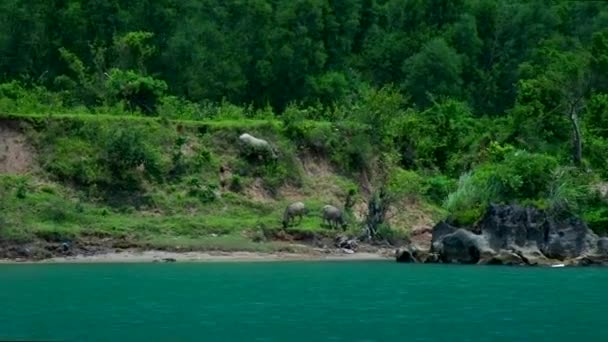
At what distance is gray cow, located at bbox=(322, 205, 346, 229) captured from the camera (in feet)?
167

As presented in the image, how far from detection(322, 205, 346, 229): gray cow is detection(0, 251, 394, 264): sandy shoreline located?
270cm

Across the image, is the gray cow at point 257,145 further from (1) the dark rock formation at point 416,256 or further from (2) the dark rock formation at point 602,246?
(2) the dark rock formation at point 602,246

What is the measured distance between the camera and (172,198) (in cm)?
5238

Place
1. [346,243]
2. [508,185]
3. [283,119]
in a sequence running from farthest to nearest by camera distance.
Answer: [283,119] → [508,185] → [346,243]

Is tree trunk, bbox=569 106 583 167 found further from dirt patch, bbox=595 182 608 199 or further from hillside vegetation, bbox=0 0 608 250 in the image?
dirt patch, bbox=595 182 608 199

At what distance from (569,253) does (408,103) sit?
34.0m

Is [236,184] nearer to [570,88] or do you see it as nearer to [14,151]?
[14,151]

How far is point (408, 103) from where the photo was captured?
7862 centimetres

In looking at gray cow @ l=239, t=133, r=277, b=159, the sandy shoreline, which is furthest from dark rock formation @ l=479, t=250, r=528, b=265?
gray cow @ l=239, t=133, r=277, b=159

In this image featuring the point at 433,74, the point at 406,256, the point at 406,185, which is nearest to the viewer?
the point at 406,256

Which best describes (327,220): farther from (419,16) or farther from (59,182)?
(419,16)

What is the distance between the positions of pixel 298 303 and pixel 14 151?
2762 cm

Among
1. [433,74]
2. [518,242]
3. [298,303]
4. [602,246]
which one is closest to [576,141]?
[602,246]

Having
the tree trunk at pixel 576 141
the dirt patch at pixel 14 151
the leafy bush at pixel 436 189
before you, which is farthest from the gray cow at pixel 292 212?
the tree trunk at pixel 576 141
